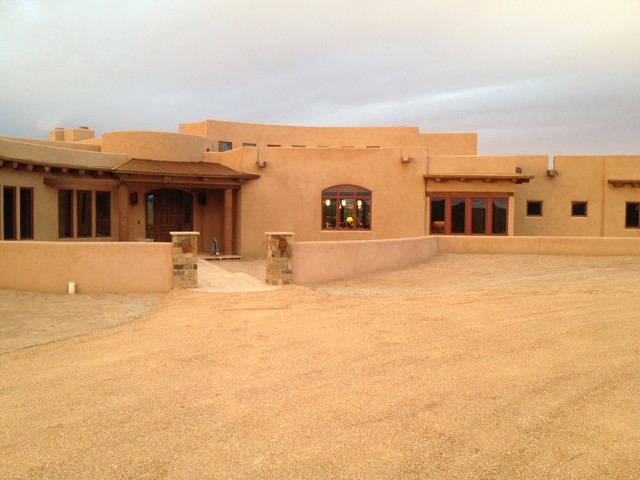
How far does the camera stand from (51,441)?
4297 millimetres

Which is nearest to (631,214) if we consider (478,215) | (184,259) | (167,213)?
(478,215)

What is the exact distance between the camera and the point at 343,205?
73.4 ft

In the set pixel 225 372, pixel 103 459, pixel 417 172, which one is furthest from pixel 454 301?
pixel 417 172

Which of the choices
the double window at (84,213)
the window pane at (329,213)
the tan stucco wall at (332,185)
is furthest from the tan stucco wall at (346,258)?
the double window at (84,213)

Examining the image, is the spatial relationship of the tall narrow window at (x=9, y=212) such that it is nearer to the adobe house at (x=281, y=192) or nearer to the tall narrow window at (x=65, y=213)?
the tall narrow window at (x=65, y=213)

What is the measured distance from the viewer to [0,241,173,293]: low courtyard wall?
11.9 metres

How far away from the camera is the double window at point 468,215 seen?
74.3ft

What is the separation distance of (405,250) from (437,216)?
19.5ft

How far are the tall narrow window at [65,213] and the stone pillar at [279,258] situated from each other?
10341mm

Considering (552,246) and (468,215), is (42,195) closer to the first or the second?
(468,215)

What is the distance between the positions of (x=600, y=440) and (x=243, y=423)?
3057 millimetres

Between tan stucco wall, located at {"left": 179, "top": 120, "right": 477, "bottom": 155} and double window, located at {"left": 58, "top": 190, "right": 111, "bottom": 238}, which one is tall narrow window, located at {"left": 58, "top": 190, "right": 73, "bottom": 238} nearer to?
double window, located at {"left": 58, "top": 190, "right": 111, "bottom": 238}

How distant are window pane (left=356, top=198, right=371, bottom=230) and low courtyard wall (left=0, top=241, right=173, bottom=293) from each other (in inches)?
460

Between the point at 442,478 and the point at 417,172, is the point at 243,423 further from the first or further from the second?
the point at 417,172
